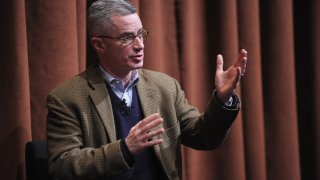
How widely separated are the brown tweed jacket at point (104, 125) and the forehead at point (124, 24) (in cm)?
17

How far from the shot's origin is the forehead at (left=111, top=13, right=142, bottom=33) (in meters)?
1.74

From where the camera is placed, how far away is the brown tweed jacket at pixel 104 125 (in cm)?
159

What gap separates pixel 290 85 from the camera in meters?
2.66

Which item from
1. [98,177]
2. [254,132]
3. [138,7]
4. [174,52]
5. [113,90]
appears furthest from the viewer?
[254,132]

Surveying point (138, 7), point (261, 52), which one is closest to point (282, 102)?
point (261, 52)

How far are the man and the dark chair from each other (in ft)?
0.48

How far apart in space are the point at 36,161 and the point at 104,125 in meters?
0.29

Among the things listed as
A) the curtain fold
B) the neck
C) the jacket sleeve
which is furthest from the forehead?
the curtain fold

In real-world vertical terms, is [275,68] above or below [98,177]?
above

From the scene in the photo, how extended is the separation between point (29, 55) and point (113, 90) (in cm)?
47

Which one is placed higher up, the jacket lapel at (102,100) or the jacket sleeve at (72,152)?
the jacket lapel at (102,100)

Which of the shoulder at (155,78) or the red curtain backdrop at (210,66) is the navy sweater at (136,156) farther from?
the red curtain backdrop at (210,66)

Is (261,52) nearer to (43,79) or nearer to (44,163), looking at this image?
(43,79)

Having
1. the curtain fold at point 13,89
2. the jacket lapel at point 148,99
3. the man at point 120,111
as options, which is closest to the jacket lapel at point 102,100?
the man at point 120,111
